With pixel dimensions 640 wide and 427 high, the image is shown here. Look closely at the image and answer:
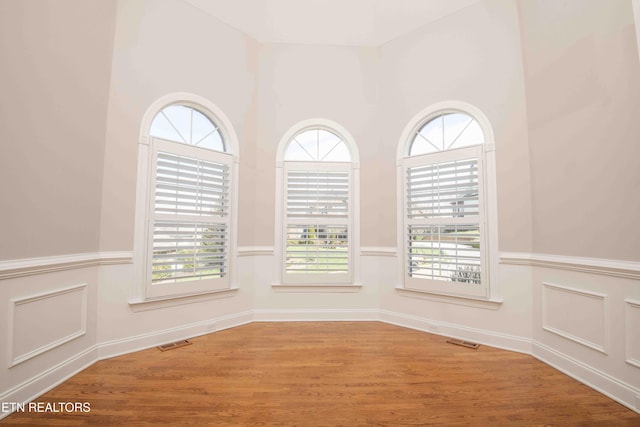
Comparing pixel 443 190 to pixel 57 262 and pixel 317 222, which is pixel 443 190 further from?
pixel 57 262

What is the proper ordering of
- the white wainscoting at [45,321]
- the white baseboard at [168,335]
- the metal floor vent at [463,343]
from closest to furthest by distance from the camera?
the white wainscoting at [45,321] → the white baseboard at [168,335] → the metal floor vent at [463,343]

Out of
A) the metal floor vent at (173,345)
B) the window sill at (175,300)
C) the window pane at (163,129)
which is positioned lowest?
the metal floor vent at (173,345)

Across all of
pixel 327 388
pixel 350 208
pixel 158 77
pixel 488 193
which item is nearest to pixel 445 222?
pixel 488 193

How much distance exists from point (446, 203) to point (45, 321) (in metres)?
3.45

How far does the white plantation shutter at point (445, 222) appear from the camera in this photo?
2850 millimetres

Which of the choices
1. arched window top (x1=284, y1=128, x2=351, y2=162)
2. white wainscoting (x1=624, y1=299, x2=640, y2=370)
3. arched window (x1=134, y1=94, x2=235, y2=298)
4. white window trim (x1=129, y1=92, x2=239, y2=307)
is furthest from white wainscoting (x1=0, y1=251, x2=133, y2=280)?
white wainscoting (x1=624, y1=299, x2=640, y2=370)

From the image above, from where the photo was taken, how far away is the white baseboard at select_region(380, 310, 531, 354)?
2.62m

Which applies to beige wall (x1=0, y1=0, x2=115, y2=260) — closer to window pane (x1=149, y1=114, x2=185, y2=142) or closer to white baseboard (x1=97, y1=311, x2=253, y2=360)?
window pane (x1=149, y1=114, x2=185, y2=142)

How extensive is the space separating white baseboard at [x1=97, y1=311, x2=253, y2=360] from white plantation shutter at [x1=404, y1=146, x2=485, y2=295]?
1.99 meters

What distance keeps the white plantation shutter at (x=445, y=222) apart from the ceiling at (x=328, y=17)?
152 centimetres

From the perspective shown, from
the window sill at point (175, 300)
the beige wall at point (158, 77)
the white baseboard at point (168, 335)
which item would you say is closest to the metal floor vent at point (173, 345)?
the white baseboard at point (168, 335)

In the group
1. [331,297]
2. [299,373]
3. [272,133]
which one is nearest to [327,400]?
[299,373]

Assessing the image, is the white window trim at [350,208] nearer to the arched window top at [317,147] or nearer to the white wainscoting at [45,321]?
the arched window top at [317,147]

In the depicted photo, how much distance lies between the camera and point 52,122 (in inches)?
80.3
